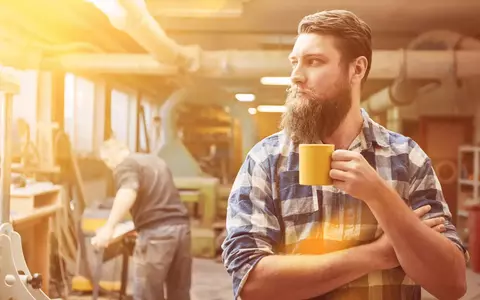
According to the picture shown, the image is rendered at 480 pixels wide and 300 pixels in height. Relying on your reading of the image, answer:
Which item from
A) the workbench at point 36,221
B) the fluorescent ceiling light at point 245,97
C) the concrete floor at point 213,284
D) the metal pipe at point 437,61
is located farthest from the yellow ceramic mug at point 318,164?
the fluorescent ceiling light at point 245,97

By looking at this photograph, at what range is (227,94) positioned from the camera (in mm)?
8352

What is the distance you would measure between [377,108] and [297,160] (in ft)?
25.0

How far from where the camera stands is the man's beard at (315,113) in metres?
1.24

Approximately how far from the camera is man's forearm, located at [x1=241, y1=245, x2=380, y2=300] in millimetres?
1181

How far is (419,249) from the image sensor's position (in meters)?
1.13

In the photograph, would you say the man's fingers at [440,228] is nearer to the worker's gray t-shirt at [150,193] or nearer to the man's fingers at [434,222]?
the man's fingers at [434,222]

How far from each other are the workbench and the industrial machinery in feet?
3.46

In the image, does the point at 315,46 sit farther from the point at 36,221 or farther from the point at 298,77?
the point at 36,221

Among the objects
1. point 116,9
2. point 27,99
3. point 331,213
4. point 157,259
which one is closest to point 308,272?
point 331,213

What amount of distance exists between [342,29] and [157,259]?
9.73ft

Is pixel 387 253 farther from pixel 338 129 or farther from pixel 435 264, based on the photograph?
pixel 338 129

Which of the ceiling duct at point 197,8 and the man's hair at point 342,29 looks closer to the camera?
the man's hair at point 342,29

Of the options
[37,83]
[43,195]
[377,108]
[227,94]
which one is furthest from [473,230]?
[37,83]

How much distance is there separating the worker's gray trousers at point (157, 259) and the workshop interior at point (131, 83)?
0.85 feet
